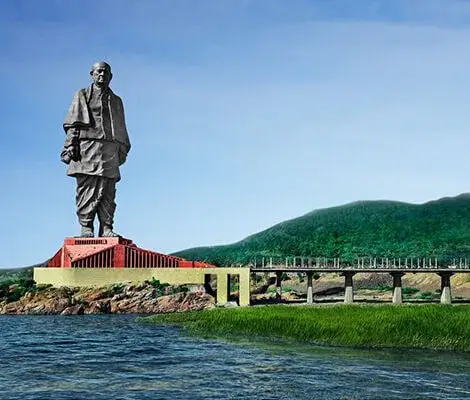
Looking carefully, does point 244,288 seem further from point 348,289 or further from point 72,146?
point 72,146

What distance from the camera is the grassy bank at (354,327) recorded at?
46156 mm

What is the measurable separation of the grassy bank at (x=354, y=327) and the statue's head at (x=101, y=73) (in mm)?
59302

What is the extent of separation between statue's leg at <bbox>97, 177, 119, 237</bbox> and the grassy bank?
2010 inches

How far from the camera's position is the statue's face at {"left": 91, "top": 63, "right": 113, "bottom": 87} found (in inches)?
4311

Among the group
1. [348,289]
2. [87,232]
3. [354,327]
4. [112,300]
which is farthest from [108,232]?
[354,327]

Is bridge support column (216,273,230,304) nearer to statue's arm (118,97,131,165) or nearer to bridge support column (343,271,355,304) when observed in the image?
bridge support column (343,271,355,304)

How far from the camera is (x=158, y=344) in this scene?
159ft

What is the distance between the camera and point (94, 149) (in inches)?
4316

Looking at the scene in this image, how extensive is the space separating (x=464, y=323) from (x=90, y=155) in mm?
75247

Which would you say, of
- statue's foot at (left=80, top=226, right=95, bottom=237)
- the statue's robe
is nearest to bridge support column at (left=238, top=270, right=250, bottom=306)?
the statue's robe

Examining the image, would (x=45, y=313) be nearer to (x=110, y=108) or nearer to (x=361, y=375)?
(x=110, y=108)

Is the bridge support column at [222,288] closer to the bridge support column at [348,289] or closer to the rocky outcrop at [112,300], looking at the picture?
the rocky outcrop at [112,300]

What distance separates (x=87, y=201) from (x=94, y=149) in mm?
8831

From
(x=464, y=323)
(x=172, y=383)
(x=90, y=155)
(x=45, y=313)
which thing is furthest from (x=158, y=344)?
(x=90, y=155)
